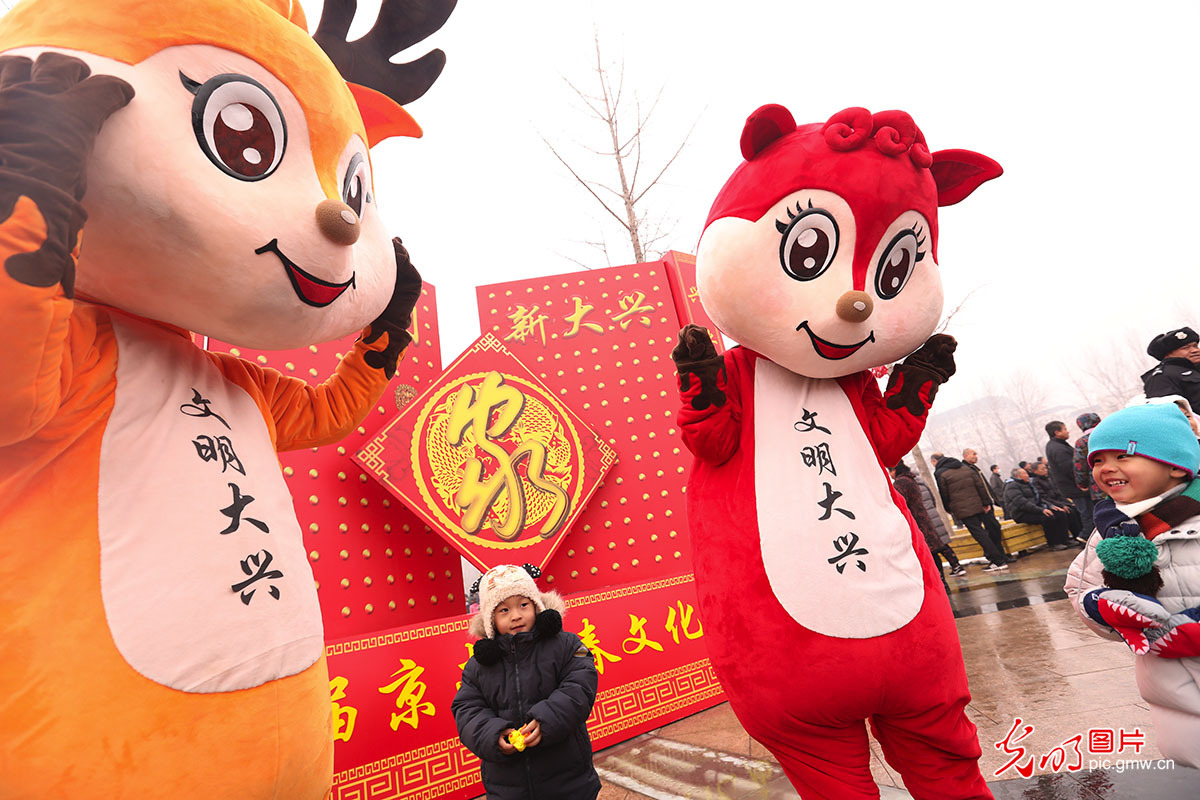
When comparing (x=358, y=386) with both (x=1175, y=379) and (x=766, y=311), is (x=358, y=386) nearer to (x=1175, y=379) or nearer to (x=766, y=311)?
(x=766, y=311)

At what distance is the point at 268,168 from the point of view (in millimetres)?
1337

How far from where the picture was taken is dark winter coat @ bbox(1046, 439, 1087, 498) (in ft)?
23.1

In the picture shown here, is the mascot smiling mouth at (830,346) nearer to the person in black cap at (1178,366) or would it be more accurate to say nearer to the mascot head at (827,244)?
the mascot head at (827,244)

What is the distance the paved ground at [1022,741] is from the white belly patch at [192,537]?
216 centimetres

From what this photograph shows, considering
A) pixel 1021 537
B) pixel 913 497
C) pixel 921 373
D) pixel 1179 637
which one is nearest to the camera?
pixel 1179 637

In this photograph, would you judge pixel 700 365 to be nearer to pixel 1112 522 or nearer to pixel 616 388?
pixel 1112 522

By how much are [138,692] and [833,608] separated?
1.57m

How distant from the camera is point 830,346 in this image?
1.89 metres

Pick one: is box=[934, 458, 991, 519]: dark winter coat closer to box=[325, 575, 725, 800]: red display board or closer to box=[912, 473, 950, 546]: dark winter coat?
box=[912, 473, 950, 546]: dark winter coat

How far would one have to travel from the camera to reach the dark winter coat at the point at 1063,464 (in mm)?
7051

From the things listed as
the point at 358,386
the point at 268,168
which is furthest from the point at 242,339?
the point at 358,386

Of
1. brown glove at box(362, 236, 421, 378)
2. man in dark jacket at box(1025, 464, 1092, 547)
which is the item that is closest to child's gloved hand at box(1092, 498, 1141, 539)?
brown glove at box(362, 236, 421, 378)

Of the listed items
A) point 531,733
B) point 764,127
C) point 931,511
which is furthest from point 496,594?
point 931,511

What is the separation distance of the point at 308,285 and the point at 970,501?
7.86 metres
